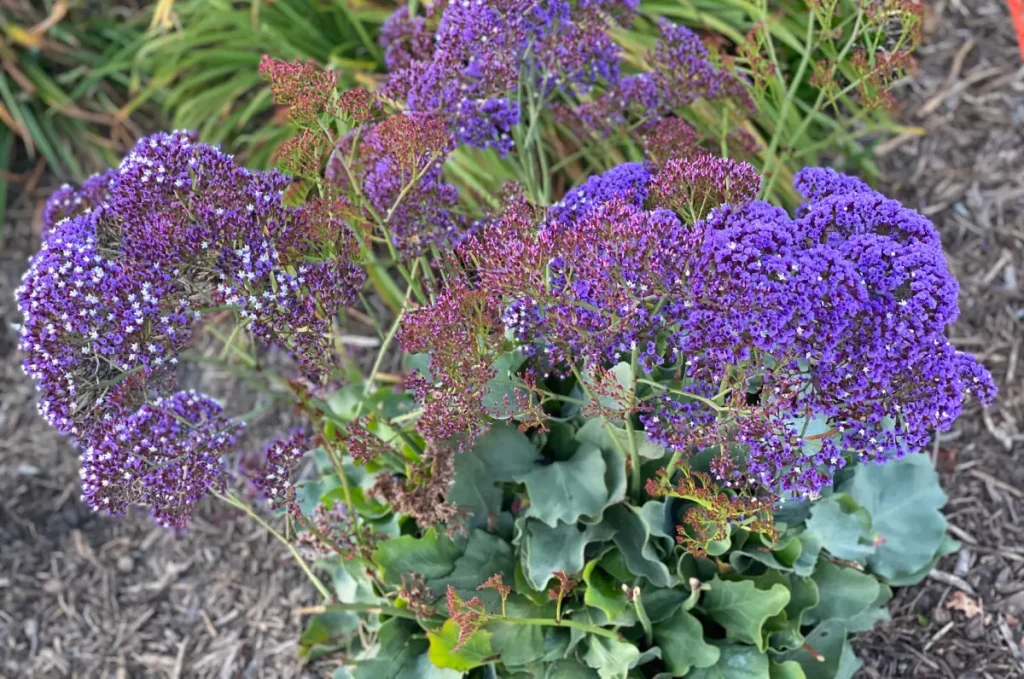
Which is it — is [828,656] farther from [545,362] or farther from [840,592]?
[545,362]

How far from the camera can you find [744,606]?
205 cm

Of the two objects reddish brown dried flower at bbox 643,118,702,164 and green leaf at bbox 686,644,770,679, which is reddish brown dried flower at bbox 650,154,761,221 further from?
green leaf at bbox 686,644,770,679

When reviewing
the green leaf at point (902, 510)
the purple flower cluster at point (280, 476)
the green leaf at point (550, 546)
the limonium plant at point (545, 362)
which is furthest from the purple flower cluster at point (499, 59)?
the green leaf at point (902, 510)

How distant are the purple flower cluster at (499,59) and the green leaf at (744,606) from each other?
3.69ft

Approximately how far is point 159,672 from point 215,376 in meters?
1.11

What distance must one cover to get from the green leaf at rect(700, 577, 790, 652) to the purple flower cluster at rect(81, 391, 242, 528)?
44.6 inches

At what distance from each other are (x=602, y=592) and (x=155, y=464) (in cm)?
101

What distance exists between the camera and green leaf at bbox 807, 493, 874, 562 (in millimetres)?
2189

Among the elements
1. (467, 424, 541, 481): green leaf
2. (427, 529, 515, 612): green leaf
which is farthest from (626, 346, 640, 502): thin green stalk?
(427, 529, 515, 612): green leaf

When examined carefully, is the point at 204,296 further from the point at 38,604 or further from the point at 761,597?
the point at 38,604

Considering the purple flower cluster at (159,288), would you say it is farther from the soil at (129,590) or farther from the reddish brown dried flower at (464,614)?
the soil at (129,590)

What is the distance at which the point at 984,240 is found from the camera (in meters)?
3.17

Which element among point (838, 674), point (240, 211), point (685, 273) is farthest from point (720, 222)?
point (838, 674)

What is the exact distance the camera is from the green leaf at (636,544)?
2.09 meters
